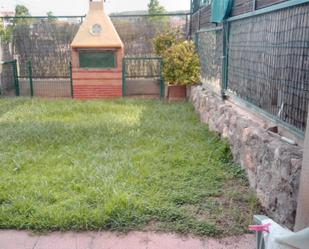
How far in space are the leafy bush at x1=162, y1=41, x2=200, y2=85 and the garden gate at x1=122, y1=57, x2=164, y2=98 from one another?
1230 mm

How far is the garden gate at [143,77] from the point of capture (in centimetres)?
884

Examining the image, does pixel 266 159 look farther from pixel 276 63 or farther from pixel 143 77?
pixel 143 77

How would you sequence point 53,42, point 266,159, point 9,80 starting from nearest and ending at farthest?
1. point 266,159
2. point 9,80
3. point 53,42

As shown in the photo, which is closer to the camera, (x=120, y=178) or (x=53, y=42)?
(x=120, y=178)

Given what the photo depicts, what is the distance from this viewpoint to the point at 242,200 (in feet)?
9.07

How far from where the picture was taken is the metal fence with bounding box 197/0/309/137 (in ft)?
8.00

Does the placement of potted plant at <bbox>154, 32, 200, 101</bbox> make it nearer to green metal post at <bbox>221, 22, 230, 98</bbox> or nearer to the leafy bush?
the leafy bush

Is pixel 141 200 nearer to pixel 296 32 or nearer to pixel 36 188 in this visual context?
pixel 36 188

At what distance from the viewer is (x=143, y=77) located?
893cm

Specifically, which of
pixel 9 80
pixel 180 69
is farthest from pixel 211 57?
pixel 9 80

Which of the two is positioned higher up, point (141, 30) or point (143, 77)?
point (141, 30)

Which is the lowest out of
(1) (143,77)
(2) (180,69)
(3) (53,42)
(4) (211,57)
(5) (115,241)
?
(5) (115,241)

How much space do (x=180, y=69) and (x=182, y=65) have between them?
0.10 metres

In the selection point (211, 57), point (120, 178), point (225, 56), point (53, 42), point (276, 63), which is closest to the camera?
point (276, 63)
